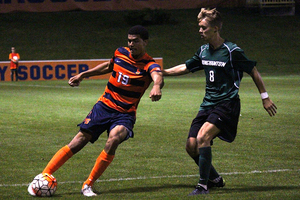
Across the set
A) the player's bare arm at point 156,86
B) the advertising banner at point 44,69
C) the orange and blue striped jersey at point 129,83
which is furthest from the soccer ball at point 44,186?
the advertising banner at point 44,69

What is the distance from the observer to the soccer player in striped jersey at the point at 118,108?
19.3 ft

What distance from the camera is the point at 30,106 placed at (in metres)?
16.2

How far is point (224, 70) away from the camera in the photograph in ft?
19.6

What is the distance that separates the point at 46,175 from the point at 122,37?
120 ft

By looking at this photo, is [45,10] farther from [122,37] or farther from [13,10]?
[122,37]

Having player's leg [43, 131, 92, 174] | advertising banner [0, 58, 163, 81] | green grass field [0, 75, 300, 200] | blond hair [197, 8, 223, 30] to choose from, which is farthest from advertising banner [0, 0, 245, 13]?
player's leg [43, 131, 92, 174]

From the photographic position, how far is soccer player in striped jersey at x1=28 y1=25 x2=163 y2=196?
19.3 ft

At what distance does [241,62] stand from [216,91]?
1.33 ft

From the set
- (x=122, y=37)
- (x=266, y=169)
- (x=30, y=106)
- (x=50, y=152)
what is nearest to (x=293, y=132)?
(x=266, y=169)

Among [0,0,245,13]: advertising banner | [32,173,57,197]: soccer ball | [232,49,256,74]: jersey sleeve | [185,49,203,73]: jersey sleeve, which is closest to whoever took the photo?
[32,173,57,197]: soccer ball

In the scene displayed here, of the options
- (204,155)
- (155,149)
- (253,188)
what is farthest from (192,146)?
(155,149)

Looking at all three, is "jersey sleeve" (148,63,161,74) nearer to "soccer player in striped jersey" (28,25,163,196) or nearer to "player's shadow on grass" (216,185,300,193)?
"soccer player in striped jersey" (28,25,163,196)

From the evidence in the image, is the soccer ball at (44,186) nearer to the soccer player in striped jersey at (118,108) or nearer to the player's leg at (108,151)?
the soccer player in striped jersey at (118,108)

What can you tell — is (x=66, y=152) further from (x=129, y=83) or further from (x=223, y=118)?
(x=223, y=118)
